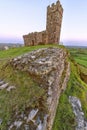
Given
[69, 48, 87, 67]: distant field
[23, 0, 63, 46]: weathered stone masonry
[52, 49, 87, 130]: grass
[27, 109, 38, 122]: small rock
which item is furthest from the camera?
[69, 48, 87, 67]: distant field

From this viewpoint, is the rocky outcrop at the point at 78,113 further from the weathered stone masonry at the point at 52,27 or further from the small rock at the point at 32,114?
the weathered stone masonry at the point at 52,27

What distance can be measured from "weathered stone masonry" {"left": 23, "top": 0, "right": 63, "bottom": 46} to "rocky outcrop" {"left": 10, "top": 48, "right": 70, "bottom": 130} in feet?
17.2

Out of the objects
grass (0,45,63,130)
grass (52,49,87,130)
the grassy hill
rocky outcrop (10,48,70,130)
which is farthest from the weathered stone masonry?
grass (0,45,63,130)

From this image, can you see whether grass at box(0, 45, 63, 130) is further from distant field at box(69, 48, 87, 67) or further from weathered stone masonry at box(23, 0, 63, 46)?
distant field at box(69, 48, 87, 67)

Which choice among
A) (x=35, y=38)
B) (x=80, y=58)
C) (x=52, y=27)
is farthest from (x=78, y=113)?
(x=80, y=58)

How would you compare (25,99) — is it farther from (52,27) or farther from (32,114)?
(52,27)

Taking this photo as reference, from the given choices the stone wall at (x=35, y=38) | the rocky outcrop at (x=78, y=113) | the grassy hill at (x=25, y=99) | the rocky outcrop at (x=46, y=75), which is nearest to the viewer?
the rocky outcrop at (x=46, y=75)

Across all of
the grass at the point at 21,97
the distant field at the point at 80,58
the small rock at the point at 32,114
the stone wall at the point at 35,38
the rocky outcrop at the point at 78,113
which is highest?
the stone wall at the point at 35,38

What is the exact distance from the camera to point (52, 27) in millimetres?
22438

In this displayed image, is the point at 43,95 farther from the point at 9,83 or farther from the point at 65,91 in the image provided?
the point at 65,91

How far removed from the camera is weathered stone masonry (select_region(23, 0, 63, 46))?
71.5 ft

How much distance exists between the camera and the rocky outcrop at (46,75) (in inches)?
436

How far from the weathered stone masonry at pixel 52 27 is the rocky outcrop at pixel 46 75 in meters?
5.24

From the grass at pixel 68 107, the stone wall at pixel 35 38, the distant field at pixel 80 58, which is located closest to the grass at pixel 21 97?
the grass at pixel 68 107
